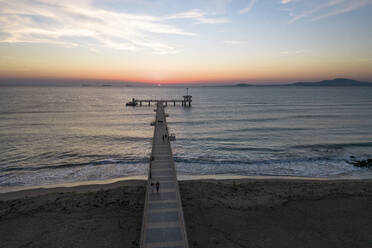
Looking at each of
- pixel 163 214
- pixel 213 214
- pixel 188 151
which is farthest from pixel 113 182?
pixel 188 151

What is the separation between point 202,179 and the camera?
65.6ft

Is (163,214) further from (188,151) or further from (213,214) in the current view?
(188,151)

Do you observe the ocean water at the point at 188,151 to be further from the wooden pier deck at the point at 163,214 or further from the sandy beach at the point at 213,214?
the wooden pier deck at the point at 163,214

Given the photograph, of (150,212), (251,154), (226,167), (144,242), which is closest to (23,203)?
(150,212)

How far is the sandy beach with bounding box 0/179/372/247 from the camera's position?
38.7ft

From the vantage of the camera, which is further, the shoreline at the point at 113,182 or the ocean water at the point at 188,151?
the ocean water at the point at 188,151

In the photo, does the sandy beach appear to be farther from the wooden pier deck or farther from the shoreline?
the wooden pier deck

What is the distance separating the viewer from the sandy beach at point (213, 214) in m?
11.8

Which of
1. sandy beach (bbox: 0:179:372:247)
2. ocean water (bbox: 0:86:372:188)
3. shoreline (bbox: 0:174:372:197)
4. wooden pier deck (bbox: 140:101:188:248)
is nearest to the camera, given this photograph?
wooden pier deck (bbox: 140:101:188:248)

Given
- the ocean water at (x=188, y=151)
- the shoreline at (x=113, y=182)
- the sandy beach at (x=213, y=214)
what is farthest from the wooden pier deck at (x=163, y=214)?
the ocean water at (x=188, y=151)

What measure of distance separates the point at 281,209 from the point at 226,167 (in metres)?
8.67

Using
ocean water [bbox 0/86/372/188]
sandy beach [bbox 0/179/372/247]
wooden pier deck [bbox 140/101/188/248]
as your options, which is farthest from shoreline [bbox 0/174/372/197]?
wooden pier deck [bbox 140/101/188/248]

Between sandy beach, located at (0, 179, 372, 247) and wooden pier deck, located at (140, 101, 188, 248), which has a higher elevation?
wooden pier deck, located at (140, 101, 188, 248)

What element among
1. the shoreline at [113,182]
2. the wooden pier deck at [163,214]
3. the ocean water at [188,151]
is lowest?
the shoreline at [113,182]
